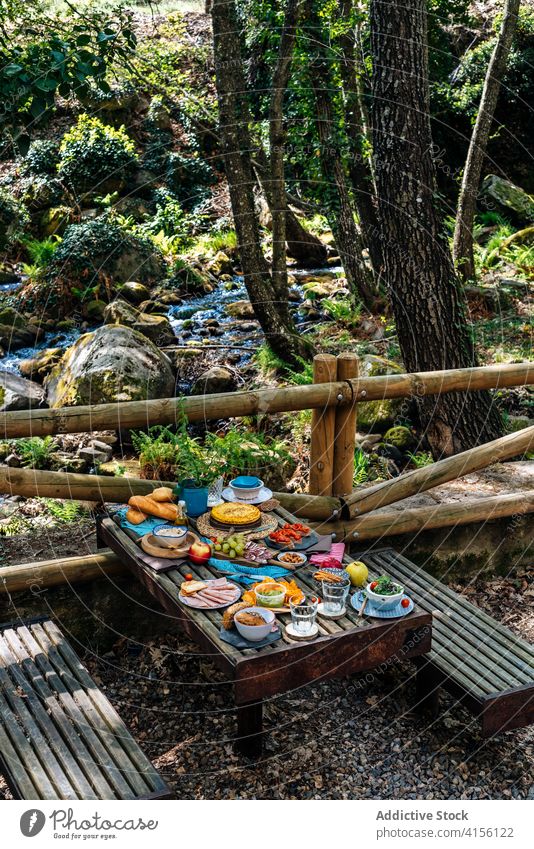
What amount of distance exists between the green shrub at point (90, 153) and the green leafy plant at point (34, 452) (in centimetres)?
902

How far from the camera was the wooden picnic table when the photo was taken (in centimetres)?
258

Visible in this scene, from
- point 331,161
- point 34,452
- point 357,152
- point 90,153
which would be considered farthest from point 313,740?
point 90,153

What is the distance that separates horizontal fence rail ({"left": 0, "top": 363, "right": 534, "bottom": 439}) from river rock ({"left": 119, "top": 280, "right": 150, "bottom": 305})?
303 inches

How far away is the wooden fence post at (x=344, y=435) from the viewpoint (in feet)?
13.4

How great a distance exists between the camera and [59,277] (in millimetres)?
11477

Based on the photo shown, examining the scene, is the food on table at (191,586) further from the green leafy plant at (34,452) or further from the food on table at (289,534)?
the green leafy plant at (34,452)

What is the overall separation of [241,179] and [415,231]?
6.98ft

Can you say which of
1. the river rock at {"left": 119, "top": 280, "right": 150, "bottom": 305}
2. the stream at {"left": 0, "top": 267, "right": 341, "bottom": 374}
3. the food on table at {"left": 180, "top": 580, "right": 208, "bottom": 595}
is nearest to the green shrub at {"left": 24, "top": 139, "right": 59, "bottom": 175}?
the stream at {"left": 0, "top": 267, "right": 341, "bottom": 374}

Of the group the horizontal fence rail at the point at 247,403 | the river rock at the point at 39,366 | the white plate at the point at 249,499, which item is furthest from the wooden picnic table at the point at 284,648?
the river rock at the point at 39,366

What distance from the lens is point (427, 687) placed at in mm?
3402

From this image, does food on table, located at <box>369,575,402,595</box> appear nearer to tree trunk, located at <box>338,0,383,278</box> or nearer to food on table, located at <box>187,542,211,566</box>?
food on table, located at <box>187,542,211,566</box>

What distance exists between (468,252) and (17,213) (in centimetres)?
795

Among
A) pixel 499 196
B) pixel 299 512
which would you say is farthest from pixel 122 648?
pixel 499 196
